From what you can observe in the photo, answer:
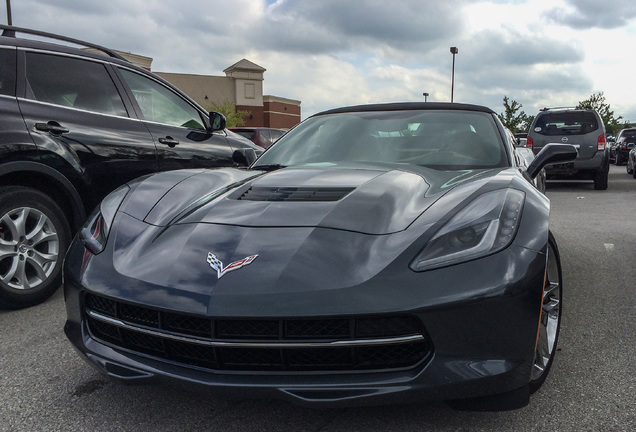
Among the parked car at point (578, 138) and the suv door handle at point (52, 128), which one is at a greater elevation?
the suv door handle at point (52, 128)

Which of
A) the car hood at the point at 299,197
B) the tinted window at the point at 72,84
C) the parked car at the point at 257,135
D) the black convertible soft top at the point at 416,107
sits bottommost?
the parked car at the point at 257,135

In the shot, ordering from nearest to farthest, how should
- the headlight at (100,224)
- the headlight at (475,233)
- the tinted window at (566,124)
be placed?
the headlight at (475,233), the headlight at (100,224), the tinted window at (566,124)

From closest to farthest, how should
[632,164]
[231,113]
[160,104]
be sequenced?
1. [160,104]
2. [632,164]
3. [231,113]

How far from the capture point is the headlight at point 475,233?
1973 mm

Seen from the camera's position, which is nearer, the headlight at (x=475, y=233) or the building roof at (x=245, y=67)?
the headlight at (x=475, y=233)

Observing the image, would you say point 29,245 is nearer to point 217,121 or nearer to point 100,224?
point 100,224

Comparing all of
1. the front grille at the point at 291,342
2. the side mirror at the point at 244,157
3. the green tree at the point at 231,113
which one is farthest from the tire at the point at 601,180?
the green tree at the point at 231,113

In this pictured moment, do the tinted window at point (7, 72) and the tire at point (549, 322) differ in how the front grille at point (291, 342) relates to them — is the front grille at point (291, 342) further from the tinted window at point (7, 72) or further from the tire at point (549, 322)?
the tinted window at point (7, 72)

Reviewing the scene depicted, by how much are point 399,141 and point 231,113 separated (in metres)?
48.0

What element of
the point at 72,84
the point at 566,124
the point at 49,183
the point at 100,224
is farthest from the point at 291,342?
the point at 566,124

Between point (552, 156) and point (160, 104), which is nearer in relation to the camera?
point (552, 156)

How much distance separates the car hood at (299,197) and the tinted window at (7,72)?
1550 millimetres

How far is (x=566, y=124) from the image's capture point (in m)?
12.9

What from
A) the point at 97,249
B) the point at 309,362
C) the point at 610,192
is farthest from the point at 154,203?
the point at 610,192
